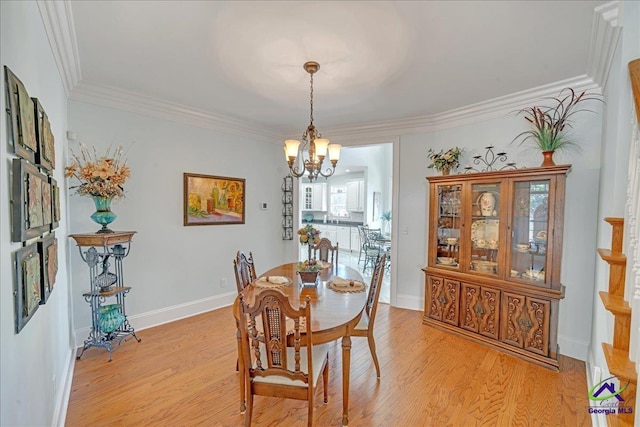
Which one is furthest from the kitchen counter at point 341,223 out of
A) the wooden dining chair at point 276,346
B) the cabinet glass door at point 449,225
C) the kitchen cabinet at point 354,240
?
the wooden dining chair at point 276,346

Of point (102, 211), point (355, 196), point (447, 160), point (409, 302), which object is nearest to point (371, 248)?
point (355, 196)

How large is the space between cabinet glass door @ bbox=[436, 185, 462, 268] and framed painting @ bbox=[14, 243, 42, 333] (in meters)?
3.59

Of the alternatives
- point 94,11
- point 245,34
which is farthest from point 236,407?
point 94,11

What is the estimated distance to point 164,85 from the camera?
3047 mm

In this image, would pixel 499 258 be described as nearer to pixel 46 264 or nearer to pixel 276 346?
pixel 276 346

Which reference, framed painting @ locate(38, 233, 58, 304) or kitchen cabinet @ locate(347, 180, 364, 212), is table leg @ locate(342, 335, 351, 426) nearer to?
framed painting @ locate(38, 233, 58, 304)

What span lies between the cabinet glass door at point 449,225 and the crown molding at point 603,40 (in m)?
1.49

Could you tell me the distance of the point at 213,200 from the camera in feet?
13.6

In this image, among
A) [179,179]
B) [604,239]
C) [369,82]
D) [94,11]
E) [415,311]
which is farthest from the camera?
[415,311]

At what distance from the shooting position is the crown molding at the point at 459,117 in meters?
2.92

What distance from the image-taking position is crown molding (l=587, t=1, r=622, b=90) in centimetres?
182

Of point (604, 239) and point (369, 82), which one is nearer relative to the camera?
point (604, 239)

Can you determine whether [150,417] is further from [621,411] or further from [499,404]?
[621,411]

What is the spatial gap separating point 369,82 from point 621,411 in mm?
2786
